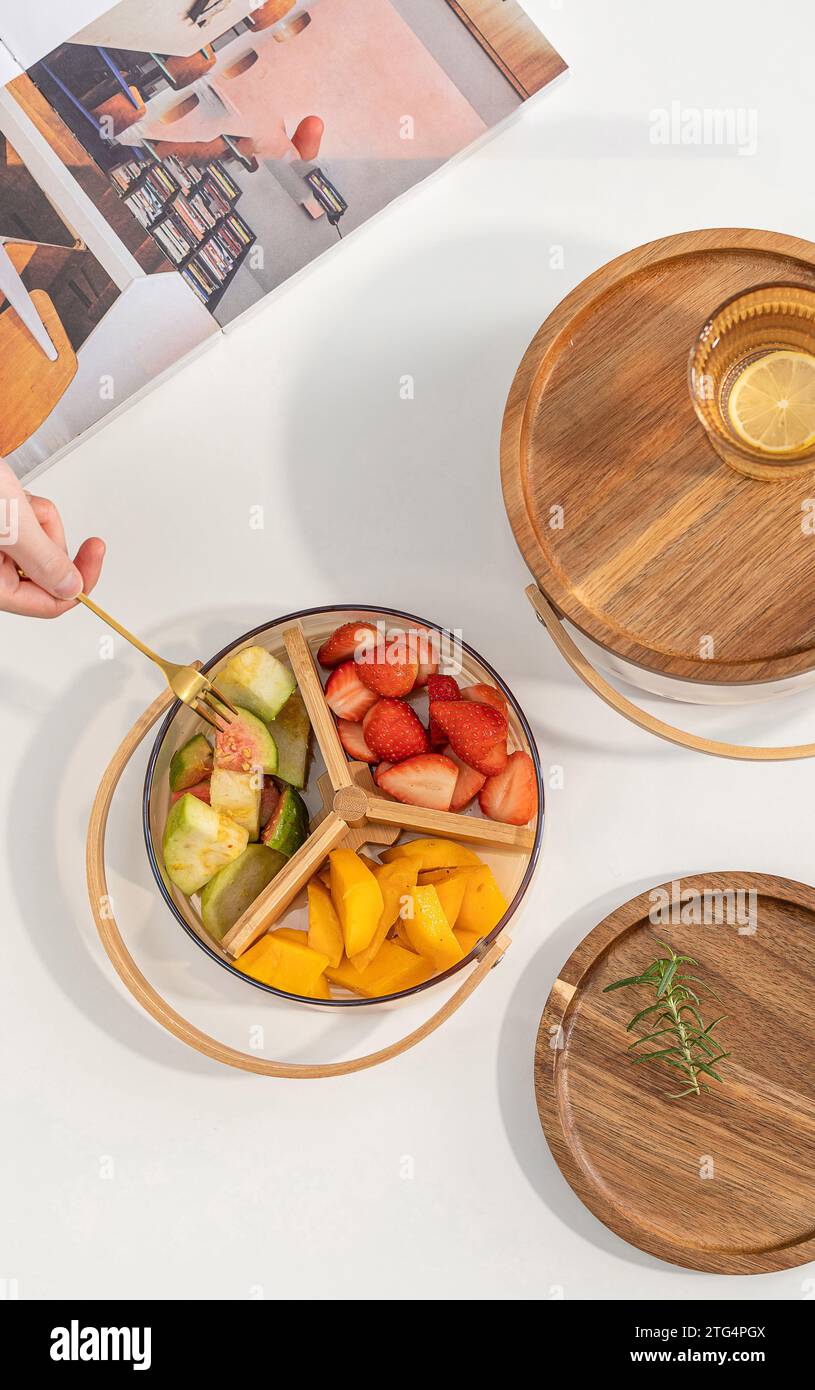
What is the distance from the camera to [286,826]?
1386 mm

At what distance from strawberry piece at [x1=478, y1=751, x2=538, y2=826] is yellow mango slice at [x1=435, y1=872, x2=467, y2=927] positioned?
102mm

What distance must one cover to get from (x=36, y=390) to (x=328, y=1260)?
50.1 inches

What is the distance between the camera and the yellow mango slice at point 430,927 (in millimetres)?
1288

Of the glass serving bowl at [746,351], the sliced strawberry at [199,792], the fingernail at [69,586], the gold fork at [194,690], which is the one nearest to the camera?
the glass serving bowl at [746,351]

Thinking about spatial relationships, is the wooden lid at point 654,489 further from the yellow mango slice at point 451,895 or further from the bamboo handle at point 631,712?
the yellow mango slice at point 451,895

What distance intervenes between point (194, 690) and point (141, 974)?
1.31 feet

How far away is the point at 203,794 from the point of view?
1.41 meters

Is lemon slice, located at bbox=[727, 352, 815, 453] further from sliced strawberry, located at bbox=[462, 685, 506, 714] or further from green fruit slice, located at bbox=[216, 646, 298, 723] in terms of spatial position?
green fruit slice, located at bbox=[216, 646, 298, 723]

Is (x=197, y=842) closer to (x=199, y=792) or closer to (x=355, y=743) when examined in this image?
(x=199, y=792)

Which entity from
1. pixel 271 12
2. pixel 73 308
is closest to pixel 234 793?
pixel 73 308

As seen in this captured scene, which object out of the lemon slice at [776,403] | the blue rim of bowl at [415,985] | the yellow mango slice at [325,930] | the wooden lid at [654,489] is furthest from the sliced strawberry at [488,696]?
the lemon slice at [776,403]

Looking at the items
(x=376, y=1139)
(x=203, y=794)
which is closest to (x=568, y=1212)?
(x=376, y=1139)

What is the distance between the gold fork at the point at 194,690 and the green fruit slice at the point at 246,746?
0.04ft

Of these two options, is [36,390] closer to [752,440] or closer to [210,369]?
[210,369]
